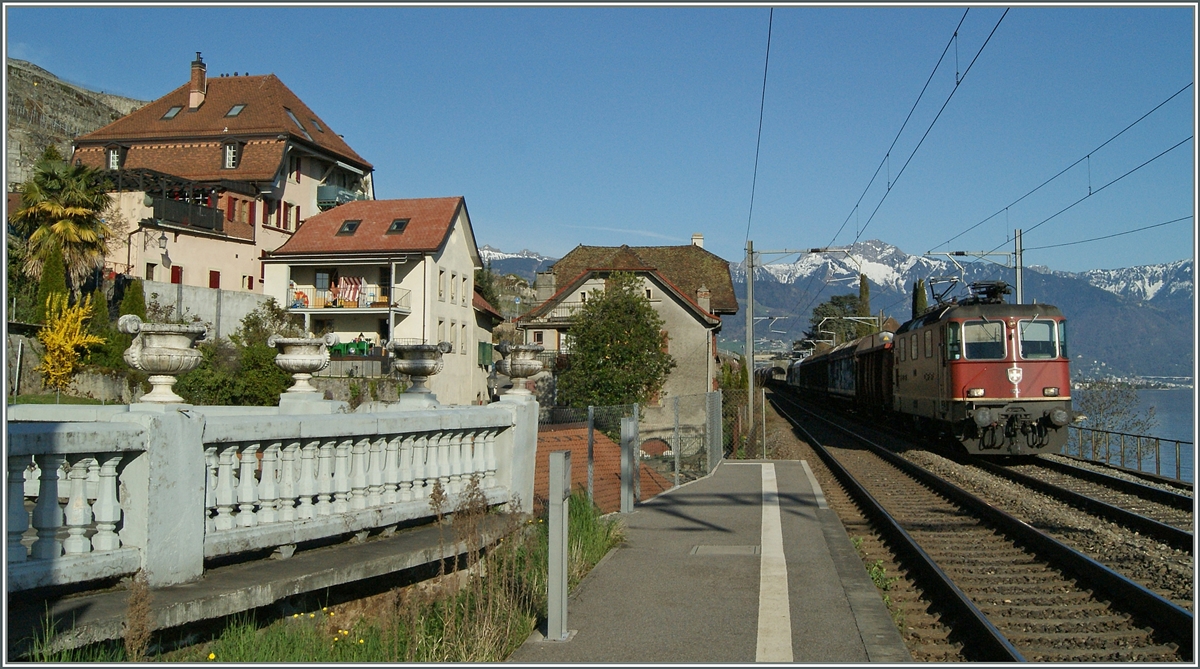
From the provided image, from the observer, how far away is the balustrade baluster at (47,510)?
4.88 m

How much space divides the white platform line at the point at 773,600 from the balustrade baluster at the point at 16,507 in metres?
4.01

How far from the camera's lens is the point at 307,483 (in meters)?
6.75

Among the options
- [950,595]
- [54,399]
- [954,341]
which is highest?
[954,341]

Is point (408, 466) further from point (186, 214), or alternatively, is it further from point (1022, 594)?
point (186, 214)

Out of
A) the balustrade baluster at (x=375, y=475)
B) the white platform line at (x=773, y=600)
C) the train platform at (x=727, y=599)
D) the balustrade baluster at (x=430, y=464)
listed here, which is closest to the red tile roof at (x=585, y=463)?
the train platform at (x=727, y=599)

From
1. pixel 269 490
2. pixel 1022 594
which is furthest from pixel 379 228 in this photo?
pixel 269 490

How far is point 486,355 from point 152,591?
151 ft

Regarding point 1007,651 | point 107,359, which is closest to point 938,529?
point 1007,651

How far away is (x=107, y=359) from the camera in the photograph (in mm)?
33000

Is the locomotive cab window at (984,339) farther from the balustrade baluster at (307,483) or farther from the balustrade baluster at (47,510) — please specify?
the balustrade baluster at (47,510)

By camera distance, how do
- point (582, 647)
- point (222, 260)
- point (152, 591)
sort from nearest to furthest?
point (152, 591)
point (582, 647)
point (222, 260)

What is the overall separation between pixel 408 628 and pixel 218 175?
50.6 meters

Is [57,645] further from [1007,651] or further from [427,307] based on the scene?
[427,307]

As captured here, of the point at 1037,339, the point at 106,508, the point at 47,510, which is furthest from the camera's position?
the point at 1037,339
